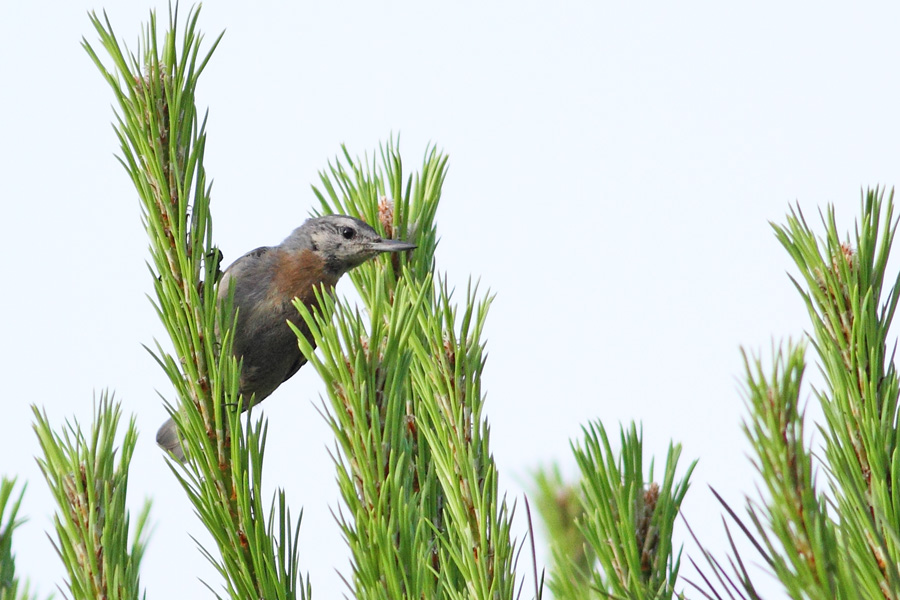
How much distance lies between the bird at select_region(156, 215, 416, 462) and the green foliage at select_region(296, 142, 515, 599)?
84.8 inches

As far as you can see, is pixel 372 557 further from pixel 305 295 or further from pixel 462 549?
pixel 305 295

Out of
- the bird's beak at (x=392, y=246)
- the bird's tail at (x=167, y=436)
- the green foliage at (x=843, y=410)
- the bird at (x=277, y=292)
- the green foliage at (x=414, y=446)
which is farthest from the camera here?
the bird's tail at (x=167, y=436)

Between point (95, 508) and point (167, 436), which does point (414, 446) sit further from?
point (167, 436)

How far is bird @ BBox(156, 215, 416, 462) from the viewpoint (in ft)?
14.2

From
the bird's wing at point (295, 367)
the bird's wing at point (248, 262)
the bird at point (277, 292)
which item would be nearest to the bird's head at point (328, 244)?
the bird at point (277, 292)

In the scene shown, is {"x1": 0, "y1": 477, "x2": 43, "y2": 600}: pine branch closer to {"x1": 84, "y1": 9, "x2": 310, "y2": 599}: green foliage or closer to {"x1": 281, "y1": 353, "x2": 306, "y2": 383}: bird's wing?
{"x1": 84, "y1": 9, "x2": 310, "y2": 599}: green foliage

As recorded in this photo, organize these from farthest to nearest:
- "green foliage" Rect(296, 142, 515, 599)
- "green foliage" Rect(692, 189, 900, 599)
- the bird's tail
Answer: the bird's tail < "green foliage" Rect(296, 142, 515, 599) < "green foliage" Rect(692, 189, 900, 599)

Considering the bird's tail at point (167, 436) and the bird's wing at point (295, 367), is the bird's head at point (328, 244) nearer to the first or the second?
the bird's wing at point (295, 367)

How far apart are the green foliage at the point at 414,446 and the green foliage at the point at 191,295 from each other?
0.22 m

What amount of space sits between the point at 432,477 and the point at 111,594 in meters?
0.70

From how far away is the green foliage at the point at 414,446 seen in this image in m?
1.44

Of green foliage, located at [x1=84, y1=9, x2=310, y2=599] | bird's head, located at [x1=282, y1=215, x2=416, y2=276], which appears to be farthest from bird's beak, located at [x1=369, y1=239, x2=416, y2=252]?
bird's head, located at [x1=282, y1=215, x2=416, y2=276]

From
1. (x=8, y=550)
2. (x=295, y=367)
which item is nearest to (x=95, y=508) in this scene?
(x=8, y=550)

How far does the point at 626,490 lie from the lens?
1.39m
